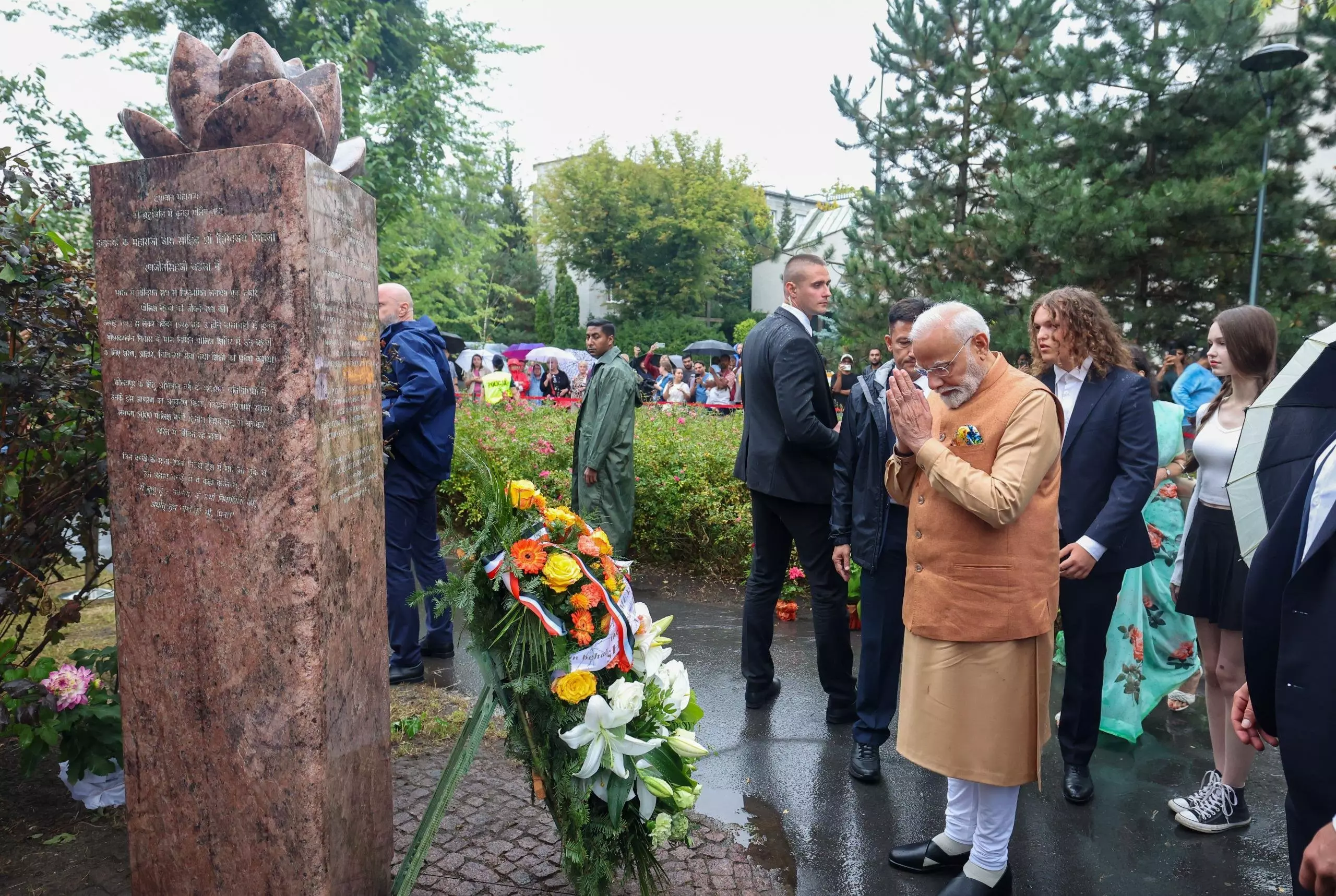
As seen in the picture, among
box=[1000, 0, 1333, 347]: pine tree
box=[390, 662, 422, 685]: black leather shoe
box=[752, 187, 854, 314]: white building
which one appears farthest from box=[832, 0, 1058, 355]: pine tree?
box=[752, 187, 854, 314]: white building

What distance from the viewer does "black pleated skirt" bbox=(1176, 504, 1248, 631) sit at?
3.59 metres

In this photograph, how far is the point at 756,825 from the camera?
3.60 metres

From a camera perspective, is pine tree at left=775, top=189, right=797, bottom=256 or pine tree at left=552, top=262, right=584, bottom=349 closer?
pine tree at left=552, top=262, right=584, bottom=349

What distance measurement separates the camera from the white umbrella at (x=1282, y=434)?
210 cm

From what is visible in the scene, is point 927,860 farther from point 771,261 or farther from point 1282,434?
point 771,261

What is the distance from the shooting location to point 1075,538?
3807 millimetres

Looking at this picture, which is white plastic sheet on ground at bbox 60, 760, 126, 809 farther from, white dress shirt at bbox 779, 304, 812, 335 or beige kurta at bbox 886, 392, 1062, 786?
white dress shirt at bbox 779, 304, 812, 335

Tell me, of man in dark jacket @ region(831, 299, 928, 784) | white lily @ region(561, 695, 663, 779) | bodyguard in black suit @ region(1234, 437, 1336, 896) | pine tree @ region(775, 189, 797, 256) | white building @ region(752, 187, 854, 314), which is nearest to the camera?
bodyguard in black suit @ region(1234, 437, 1336, 896)

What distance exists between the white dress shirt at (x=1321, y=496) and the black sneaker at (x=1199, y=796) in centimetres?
237

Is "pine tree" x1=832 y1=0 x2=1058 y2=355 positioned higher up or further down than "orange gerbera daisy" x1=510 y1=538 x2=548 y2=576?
higher up

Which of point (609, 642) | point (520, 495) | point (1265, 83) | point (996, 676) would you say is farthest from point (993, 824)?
point (1265, 83)

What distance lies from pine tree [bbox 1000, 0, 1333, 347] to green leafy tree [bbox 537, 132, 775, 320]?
33.4 meters

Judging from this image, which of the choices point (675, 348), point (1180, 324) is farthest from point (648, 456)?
point (675, 348)

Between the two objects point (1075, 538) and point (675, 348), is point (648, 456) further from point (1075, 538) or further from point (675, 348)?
point (675, 348)
